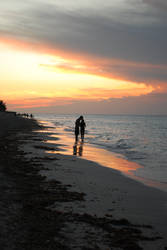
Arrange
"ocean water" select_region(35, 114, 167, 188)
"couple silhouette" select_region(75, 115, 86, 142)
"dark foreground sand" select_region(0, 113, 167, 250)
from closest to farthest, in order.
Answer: "dark foreground sand" select_region(0, 113, 167, 250), "ocean water" select_region(35, 114, 167, 188), "couple silhouette" select_region(75, 115, 86, 142)

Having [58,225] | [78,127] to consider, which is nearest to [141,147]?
[78,127]

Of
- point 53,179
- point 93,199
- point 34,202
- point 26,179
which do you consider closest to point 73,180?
point 53,179

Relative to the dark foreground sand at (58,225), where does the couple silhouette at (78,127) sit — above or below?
above

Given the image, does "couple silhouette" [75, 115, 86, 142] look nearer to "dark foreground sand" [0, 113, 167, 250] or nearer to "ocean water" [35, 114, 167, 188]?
"ocean water" [35, 114, 167, 188]

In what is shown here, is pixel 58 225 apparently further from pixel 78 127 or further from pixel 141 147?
pixel 78 127

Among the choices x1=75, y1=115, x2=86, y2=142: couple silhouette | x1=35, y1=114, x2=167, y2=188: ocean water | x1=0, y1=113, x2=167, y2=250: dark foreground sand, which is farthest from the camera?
x1=75, y1=115, x2=86, y2=142: couple silhouette

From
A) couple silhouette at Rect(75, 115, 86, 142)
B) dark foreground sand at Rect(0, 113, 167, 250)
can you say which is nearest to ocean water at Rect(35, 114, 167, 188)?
couple silhouette at Rect(75, 115, 86, 142)

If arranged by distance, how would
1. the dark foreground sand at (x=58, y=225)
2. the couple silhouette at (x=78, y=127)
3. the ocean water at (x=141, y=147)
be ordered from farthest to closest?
the couple silhouette at (x=78, y=127) < the ocean water at (x=141, y=147) < the dark foreground sand at (x=58, y=225)

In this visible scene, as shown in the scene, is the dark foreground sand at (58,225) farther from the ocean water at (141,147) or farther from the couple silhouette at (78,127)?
the couple silhouette at (78,127)

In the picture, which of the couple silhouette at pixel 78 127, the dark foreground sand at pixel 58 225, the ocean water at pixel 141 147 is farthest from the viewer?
the couple silhouette at pixel 78 127

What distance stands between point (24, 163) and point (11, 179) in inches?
118

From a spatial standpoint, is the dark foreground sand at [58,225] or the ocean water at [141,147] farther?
the ocean water at [141,147]

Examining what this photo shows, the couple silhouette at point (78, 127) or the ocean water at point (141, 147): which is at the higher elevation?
the couple silhouette at point (78, 127)

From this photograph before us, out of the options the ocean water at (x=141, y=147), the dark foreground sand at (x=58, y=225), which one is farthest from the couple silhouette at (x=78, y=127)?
the dark foreground sand at (x=58, y=225)
